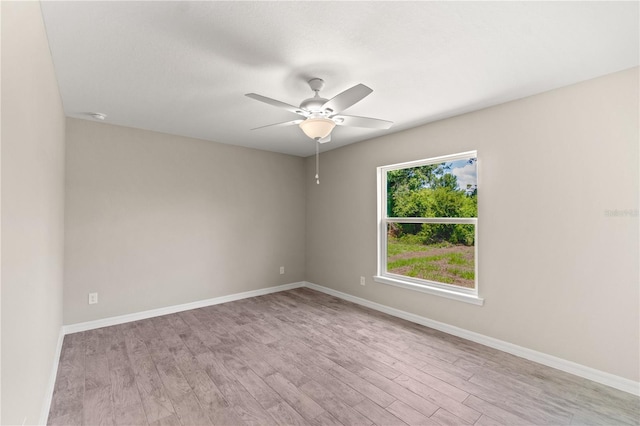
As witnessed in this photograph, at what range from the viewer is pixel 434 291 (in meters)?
3.42

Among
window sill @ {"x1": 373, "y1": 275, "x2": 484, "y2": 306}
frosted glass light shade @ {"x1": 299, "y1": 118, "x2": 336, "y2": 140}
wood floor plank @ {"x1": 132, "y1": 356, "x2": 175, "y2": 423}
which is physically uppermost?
frosted glass light shade @ {"x1": 299, "y1": 118, "x2": 336, "y2": 140}

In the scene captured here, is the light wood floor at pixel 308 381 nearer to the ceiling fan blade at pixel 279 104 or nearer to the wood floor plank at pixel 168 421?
the wood floor plank at pixel 168 421

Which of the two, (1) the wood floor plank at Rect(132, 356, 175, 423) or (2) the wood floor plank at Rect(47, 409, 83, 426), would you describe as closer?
(2) the wood floor plank at Rect(47, 409, 83, 426)

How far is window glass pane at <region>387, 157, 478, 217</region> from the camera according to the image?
329 centimetres

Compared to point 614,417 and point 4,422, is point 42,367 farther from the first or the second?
point 614,417

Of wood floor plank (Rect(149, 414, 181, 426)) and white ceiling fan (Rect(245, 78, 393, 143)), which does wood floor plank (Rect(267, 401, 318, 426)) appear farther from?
white ceiling fan (Rect(245, 78, 393, 143))

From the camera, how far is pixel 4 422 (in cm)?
105

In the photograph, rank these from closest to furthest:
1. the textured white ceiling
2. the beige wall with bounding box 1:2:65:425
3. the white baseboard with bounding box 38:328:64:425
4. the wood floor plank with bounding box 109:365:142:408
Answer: the beige wall with bounding box 1:2:65:425
the textured white ceiling
the white baseboard with bounding box 38:328:64:425
the wood floor plank with bounding box 109:365:142:408

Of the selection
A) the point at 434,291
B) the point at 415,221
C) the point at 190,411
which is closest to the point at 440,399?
the point at 434,291

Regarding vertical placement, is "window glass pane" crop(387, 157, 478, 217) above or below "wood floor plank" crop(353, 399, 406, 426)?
above

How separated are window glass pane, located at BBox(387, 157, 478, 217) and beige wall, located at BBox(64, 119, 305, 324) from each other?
6.49 feet

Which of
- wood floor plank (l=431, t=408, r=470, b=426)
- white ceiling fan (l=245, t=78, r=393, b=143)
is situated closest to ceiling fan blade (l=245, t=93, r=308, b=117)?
white ceiling fan (l=245, t=78, r=393, b=143)

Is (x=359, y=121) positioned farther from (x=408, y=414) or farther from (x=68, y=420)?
(x=68, y=420)

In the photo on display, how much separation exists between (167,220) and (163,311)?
120 cm
